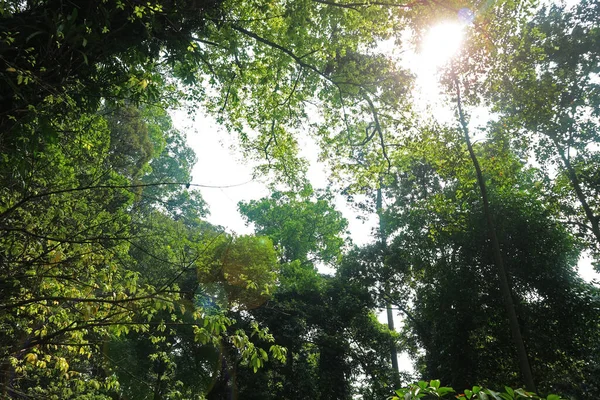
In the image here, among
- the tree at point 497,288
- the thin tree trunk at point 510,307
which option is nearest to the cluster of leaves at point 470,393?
the thin tree trunk at point 510,307

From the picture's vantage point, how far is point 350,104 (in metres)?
6.45

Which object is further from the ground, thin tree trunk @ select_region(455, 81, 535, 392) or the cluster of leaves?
thin tree trunk @ select_region(455, 81, 535, 392)

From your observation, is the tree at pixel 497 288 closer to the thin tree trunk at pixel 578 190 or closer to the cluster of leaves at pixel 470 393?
the thin tree trunk at pixel 578 190

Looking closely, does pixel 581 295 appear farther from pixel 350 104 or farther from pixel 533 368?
pixel 350 104

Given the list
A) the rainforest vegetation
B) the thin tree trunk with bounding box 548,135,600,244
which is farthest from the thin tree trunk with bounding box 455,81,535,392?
the thin tree trunk with bounding box 548,135,600,244

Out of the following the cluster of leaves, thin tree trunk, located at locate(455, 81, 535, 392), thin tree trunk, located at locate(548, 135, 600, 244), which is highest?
thin tree trunk, located at locate(548, 135, 600, 244)

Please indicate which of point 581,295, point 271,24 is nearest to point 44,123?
point 271,24

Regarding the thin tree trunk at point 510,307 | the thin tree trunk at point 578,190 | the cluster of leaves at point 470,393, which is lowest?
the cluster of leaves at point 470,393

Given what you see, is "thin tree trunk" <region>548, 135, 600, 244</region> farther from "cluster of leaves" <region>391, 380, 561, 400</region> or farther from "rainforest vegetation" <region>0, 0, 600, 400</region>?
"cluster of leaves" <region>391, 380, 561, 400</region>

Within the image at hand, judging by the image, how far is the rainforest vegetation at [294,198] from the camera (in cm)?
272

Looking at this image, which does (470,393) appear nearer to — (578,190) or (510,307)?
(510,307)

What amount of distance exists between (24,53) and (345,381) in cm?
1212

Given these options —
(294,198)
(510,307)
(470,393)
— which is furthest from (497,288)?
(470,393)

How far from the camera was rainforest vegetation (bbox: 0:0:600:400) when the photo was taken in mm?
2719
